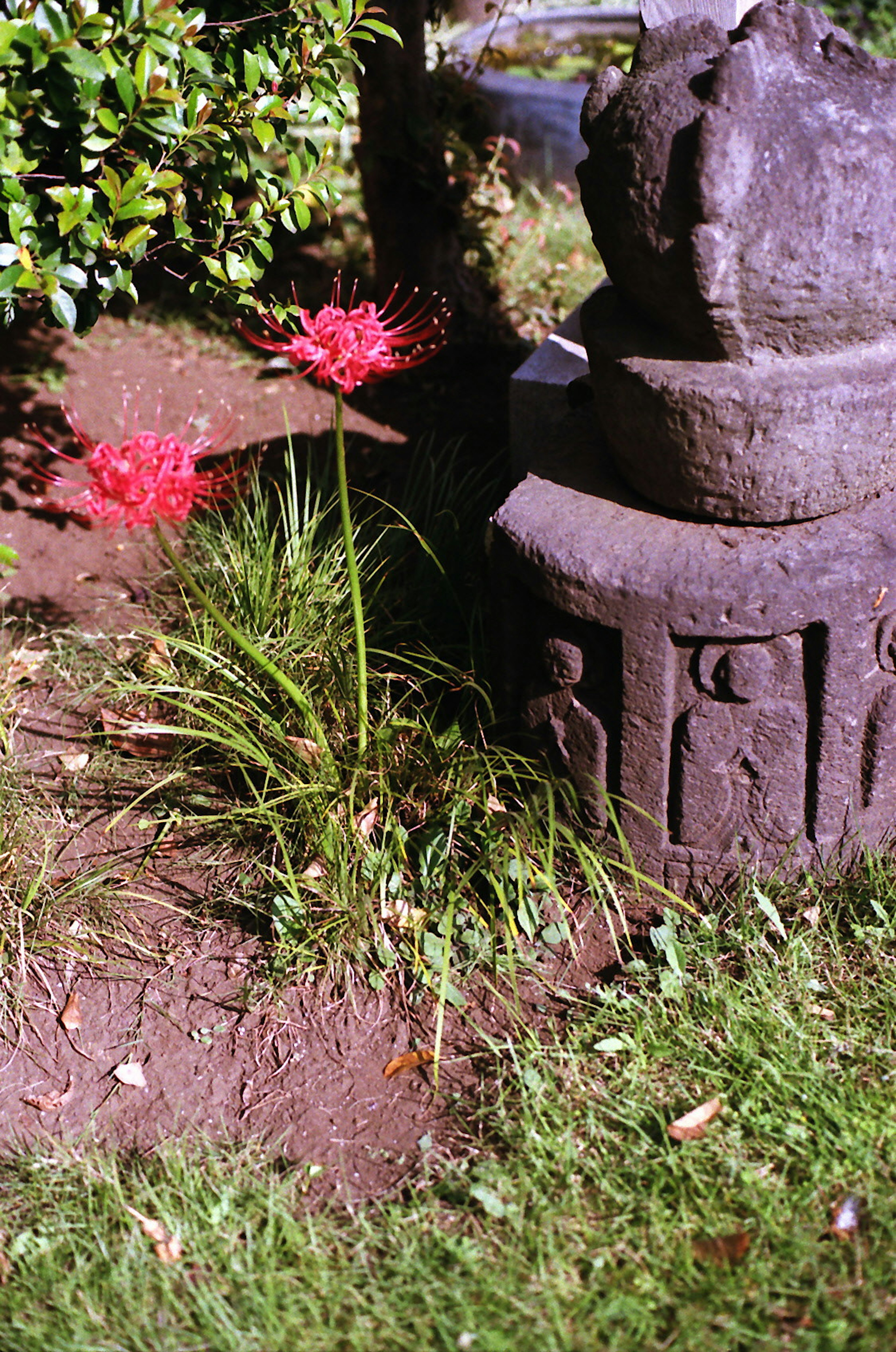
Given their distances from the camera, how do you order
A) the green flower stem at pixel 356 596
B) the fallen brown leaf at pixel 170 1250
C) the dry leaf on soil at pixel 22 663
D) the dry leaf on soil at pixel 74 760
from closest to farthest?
the fallen brown leaf at pixel 170 1250 < the green flower stem at pixel 356 596 < the dry leaf on soil at pixel 74 760 < the dry leaf on soil at pixel 22 663

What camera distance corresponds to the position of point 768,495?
7.64ft

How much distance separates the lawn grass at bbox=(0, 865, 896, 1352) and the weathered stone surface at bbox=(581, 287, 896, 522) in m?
0.90

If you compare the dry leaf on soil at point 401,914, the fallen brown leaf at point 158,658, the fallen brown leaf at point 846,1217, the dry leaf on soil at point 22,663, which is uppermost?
the fallen brown leaf at point 158,658

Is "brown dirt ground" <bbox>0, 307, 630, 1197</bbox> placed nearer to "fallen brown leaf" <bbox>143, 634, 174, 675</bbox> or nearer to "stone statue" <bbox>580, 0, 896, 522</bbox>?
"fallen brown leaf" <bbox>143, 634, 174, 675</bbox>

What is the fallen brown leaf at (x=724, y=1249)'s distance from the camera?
1935 millimetres

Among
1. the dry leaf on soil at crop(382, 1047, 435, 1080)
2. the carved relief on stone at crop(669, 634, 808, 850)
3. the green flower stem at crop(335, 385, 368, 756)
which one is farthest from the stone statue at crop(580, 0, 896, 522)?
the dry leaf on soil at crop(382, 1047, 435, 1080)

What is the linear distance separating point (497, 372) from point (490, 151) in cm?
86

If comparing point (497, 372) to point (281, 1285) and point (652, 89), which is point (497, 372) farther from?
point (281, 1285)

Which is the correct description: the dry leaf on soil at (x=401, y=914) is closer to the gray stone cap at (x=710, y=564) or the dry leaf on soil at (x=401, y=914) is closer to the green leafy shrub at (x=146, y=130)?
the gray stone cap at (x=710, y=564)

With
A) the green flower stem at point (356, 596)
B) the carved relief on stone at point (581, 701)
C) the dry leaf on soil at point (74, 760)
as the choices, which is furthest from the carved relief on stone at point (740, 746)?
the dry leaf on soil at point (74, 760)

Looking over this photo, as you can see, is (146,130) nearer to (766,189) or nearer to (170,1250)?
(766,189)

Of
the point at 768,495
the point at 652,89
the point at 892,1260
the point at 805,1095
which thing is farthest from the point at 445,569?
the point at 892,1260

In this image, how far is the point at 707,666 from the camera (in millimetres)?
2379

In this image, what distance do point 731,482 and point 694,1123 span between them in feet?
3.94
